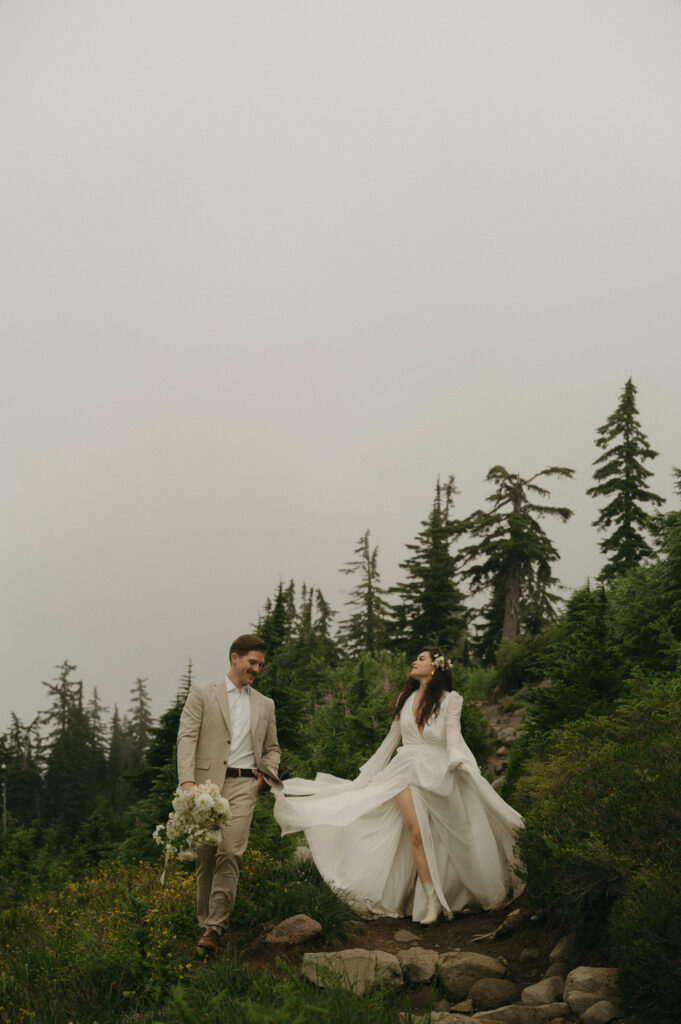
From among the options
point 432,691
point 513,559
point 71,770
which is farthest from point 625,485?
point 71,770

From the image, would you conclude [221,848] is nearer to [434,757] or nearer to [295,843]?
[434,757]

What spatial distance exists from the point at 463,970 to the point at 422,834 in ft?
6.15

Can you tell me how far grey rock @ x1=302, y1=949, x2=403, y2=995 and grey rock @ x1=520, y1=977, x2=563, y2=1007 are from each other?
82 cm

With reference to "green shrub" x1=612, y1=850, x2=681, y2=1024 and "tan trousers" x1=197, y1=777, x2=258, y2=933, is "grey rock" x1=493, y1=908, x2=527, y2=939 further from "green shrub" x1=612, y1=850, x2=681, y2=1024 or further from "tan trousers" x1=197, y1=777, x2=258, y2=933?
"tan trousers" x1=197, y1=777, x2=258, y2=933

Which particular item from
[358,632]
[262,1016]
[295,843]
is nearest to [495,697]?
[295,843]

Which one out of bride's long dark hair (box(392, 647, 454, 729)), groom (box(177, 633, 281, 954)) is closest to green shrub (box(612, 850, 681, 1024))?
groom (box(177, 633, 281, 954))

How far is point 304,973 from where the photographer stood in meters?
4.82

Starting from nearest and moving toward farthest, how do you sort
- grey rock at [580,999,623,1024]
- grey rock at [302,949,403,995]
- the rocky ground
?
grey rock at [580,999,623,1024] < the rocky ground < grey rock at [302,949,403,995]

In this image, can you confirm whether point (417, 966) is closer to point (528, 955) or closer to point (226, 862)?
point (528, 955)

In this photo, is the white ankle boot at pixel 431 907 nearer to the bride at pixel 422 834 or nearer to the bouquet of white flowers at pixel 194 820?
the bride at pixel 422 834

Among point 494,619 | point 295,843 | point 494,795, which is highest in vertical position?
point 494,619

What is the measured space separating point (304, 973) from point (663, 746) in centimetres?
303

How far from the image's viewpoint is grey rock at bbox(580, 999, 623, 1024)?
13.9 feet

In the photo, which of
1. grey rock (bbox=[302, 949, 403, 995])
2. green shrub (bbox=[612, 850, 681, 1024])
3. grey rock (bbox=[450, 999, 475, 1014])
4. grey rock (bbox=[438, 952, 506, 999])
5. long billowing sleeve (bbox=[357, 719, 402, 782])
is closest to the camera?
green shrub (bbox=[612, 850, 681, 1024])
